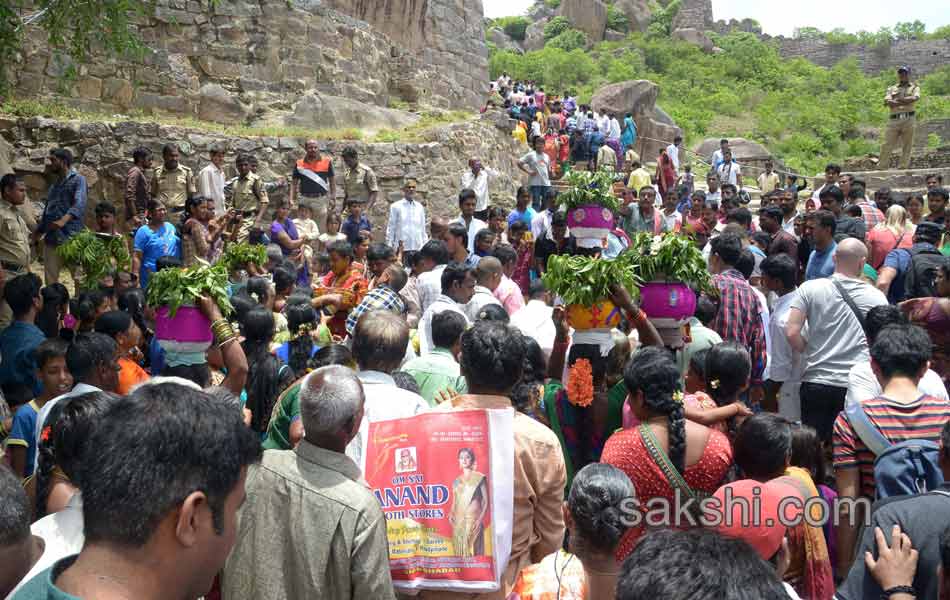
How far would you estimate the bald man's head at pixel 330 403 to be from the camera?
3.22 meters

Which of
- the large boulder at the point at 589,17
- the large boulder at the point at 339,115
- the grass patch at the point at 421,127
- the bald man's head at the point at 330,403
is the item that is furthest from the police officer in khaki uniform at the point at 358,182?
the large boulder at the point at 589,17

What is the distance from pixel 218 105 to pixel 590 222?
11.8 m

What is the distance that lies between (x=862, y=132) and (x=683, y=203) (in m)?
26.9

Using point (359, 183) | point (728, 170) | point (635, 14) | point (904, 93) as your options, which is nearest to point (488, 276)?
point (359, 183)

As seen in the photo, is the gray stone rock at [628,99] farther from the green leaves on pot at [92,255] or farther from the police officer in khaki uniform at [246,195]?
the green leaves on pot at [92,255]

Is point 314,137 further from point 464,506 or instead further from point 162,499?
point 162,499

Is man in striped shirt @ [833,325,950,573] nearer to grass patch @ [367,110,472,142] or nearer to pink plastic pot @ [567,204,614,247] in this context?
pink plastic pot @ [567,204,614,247]

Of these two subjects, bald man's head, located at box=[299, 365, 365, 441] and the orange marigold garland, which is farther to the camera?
the orange marigold garland

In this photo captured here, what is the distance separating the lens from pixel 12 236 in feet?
28.6

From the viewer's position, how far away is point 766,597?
5.78ft

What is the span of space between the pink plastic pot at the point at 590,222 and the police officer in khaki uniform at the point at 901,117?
41.0ft

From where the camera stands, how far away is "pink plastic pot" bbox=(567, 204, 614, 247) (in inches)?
279

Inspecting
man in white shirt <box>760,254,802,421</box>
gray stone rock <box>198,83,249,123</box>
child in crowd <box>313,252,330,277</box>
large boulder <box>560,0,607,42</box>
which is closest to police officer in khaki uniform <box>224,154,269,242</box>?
child in crowd <box>313,252,330,277</box>

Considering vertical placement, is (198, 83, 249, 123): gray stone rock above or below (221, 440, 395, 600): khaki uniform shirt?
Result: above
